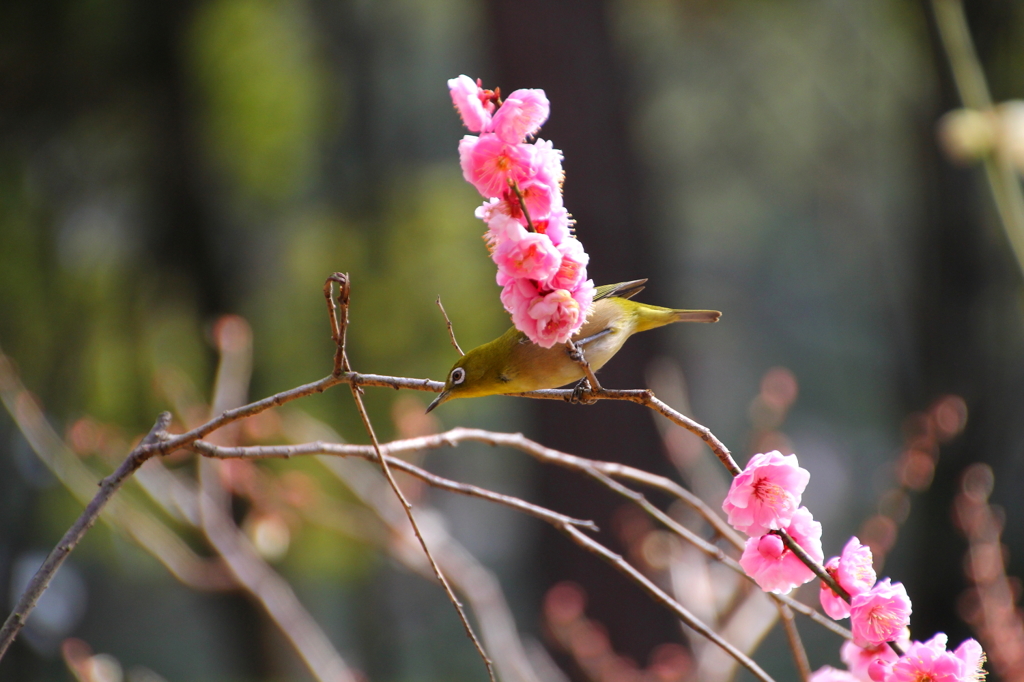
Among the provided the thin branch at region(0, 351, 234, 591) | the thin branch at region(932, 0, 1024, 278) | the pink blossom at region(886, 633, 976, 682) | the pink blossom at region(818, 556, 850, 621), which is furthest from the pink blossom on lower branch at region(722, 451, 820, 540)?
the thin branch at region(0, 351, 234, 591)

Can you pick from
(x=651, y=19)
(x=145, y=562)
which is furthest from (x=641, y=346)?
(x=145, y=562)

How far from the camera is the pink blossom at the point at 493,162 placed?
2.87 ft

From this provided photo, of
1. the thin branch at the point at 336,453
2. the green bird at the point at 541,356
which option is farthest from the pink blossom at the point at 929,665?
the green bird at the point at 541,356

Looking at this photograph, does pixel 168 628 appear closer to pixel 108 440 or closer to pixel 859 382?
pixel 108 440

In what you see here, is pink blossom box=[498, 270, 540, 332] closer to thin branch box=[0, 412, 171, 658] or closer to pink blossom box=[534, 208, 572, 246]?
pink blossom box=[534, 208, 572, 246]

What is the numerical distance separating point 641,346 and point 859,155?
9.91ft

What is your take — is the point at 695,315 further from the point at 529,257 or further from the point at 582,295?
the point at 529,257

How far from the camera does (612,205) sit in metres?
4.14

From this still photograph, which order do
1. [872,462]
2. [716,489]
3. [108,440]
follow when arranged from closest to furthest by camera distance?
[108,440] < [716,489] < [872,462]

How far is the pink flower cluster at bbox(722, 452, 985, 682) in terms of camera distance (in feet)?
2.96

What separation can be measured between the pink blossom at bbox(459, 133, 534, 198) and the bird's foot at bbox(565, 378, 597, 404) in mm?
347

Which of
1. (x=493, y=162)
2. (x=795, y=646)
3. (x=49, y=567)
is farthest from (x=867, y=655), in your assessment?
(x=49, y=567)

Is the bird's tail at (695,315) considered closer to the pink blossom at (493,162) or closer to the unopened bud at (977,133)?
the unopened bud at (977,133)

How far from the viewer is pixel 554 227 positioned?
0.91m
